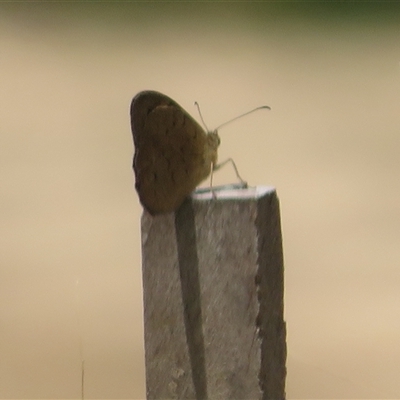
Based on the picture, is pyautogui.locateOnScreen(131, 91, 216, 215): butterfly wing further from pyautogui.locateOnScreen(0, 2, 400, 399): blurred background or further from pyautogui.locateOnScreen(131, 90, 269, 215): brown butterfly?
pyautogui.locateOnScreen(0, 2, 400, 399): blurred background

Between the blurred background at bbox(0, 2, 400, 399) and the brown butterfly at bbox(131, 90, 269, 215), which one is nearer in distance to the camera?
→ the brown butterfly at bbox(131, 90, 269, 215)

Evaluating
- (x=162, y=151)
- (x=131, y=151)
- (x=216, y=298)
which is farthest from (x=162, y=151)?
(x=131, y=151)

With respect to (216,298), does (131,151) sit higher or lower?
higher

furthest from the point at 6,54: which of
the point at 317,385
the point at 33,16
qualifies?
the point at 317,385

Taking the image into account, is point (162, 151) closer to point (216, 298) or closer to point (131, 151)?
point (216, 298)

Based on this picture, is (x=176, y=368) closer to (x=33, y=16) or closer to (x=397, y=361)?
(x=397, y=361)

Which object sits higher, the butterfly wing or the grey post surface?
the butterfly wing

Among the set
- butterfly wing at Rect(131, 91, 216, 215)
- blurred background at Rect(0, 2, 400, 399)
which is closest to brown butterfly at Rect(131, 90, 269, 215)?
butterfly wing at Rect(131, 91, 216, 215)
